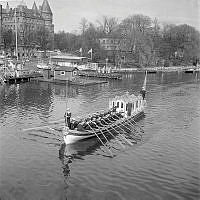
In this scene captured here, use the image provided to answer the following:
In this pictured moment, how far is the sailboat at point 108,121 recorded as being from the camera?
7.53m

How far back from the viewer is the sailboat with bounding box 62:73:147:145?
753 cm

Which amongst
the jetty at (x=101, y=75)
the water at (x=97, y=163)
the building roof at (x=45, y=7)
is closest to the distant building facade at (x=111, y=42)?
the jetty at (x=101, y=75)

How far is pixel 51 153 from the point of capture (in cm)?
698

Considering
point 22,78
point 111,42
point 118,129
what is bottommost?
point 118,129

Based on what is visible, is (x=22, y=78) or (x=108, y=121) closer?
(x=108, y=121)

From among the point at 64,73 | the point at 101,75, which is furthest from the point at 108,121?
the point at 101,75

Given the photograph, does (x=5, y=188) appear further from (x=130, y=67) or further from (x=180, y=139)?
(x=130, y=67)

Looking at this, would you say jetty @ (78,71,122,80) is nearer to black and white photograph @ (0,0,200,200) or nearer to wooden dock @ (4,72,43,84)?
wooden dock @ (4,72,43,84)

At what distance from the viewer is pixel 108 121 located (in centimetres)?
867

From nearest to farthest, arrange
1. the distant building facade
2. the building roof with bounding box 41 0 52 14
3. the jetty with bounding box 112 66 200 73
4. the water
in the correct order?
Answer: the building roof with bounding box 41 0 52 14 → the water → the distant building facade → the jetty with bounding box 112 66 200 73

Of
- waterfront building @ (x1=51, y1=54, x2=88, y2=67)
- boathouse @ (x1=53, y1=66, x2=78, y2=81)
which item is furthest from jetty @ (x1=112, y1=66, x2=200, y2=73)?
boathouse @ (x1=53, y1=66, x2=78, y2=81)

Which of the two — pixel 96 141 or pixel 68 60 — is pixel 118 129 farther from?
pixel 68 60

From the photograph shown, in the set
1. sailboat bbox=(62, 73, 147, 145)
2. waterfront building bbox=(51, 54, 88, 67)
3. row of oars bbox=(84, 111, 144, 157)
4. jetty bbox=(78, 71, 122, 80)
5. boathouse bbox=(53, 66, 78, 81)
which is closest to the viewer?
sailboat bbox=(62, 73, 147, 145)

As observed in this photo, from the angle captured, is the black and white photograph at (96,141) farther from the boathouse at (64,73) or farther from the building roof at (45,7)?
the boathouse at (64,73)
